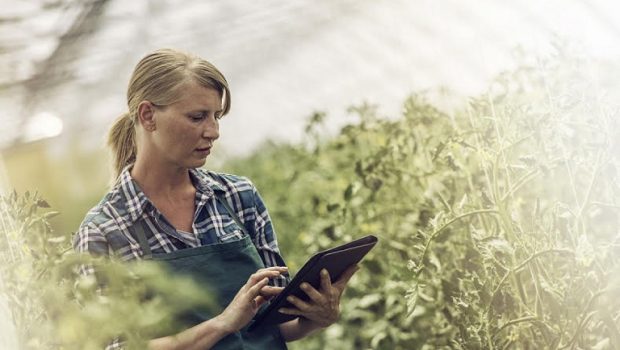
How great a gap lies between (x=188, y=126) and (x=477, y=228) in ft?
3.21

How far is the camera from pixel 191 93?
1.90 meters

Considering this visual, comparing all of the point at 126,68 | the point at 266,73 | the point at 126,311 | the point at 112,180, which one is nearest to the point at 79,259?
the point at 126,311

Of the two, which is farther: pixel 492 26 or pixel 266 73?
pixel 266 73

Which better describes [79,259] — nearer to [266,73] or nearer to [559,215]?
[559,215]

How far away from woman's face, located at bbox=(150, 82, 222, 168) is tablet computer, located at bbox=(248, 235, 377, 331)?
0.32m

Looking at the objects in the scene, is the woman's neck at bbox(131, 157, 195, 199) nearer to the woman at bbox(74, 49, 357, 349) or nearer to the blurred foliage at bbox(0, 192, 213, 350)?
the woman at bbox(74, 49, 357, 349)

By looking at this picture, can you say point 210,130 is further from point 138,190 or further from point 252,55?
point 252,55

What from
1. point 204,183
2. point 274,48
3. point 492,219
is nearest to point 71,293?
point 204,183

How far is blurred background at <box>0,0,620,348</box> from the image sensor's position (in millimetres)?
2670

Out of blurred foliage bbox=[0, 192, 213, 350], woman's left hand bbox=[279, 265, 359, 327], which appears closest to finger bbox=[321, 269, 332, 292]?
woman's left hand bbox=[279, 265, 359, 327]

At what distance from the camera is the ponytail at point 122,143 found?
2.05 meters

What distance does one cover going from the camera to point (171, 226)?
1941 mm

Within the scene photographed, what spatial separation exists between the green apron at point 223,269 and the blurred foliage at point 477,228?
155 millimetres

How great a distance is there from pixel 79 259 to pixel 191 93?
2.15 ft
